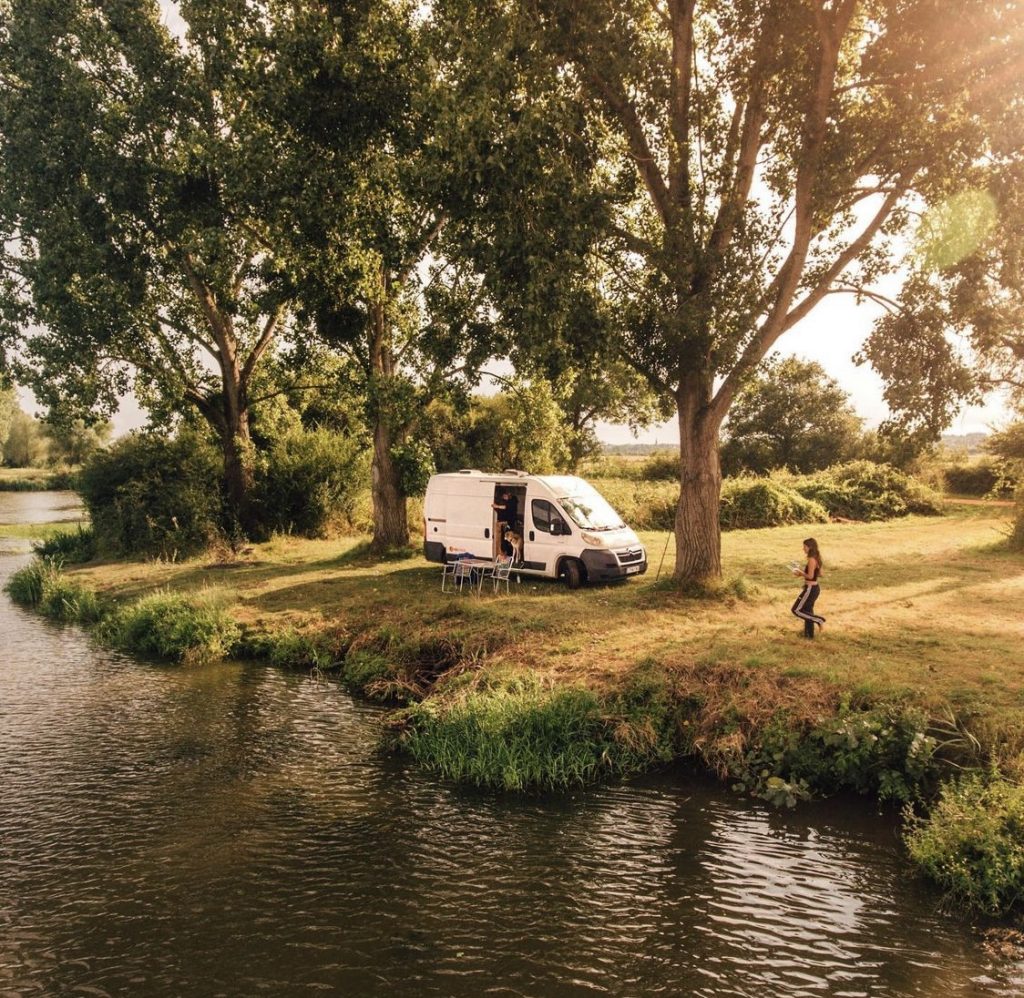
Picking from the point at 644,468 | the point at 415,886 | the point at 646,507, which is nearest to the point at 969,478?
the point at 644,468

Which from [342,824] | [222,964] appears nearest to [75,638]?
[342,824]

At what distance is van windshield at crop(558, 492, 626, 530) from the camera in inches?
720

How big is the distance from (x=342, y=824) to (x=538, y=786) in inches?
104

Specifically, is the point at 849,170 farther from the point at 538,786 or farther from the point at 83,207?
the point at 83,207

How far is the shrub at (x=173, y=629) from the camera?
16.7 meters

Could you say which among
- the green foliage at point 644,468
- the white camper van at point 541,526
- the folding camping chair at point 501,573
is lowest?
the folding camping chair at point 501,573

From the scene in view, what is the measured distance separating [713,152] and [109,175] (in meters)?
16.6

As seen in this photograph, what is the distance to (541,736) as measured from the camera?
11.0m

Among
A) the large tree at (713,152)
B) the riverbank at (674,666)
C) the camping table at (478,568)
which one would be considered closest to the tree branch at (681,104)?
the large tree at (713,152)

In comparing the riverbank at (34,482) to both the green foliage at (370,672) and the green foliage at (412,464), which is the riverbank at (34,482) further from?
the green foliage at (370,672)

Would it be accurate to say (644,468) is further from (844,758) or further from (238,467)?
(844,758)

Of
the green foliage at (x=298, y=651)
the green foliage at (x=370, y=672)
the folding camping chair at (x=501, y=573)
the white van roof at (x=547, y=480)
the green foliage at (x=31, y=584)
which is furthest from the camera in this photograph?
the green foliage at (x=31, y=584)

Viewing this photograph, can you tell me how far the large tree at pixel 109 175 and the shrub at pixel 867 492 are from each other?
78.7ft

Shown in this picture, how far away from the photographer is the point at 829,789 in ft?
32.9
